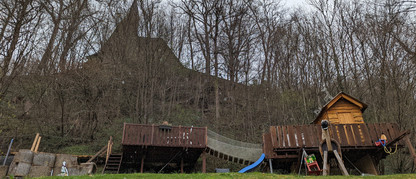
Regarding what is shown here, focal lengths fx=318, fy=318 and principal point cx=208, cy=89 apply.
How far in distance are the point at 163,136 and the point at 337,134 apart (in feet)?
32.6

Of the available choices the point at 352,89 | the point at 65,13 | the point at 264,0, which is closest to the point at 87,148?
the point at 65,13

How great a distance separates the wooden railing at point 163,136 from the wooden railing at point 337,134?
466 cm

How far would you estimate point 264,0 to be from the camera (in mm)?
38000

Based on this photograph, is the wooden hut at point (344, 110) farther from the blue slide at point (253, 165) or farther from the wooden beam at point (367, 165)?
the blue slide at point (253, 165)

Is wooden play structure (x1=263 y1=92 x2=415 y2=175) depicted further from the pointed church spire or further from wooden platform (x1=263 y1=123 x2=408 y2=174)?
the pointed church spire

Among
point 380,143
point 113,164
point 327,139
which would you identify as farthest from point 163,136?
point 380,143

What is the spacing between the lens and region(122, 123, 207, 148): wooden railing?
18797mm

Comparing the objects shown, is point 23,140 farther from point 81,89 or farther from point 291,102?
point 291,102

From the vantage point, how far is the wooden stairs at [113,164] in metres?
19.8

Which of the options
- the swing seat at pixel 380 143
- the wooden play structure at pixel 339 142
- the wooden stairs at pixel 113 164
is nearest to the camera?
the swing seat at pixel 380 143

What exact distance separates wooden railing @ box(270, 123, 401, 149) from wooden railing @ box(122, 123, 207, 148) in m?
4.66

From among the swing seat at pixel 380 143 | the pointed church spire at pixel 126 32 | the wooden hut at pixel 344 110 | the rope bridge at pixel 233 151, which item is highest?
the pointed church spire at pixel 126 32

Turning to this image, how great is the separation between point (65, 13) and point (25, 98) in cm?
888

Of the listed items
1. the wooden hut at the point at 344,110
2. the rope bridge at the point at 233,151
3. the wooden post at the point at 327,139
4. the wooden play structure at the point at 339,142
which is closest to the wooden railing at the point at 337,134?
the wooden play structure at the point at 339,142
